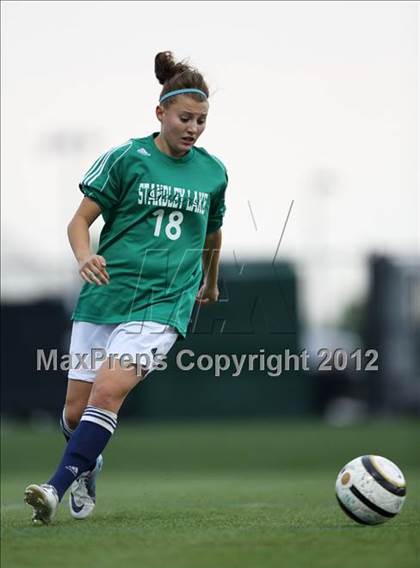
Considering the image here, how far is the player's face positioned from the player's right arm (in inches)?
21.0

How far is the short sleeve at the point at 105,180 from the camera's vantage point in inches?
239

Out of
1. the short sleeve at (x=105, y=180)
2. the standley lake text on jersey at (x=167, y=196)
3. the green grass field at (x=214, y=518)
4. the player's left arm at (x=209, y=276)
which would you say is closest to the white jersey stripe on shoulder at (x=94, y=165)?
the short sleeve at (x=105, y=180)

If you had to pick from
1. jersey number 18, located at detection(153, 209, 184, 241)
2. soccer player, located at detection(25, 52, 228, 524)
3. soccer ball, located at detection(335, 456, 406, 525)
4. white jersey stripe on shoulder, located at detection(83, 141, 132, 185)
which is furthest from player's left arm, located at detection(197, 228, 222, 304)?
soccer ball, located at detection(335, 456, 406, 525)

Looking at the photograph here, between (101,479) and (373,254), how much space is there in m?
12.3

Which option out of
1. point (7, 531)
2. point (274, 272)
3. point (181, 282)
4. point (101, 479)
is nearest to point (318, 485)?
point (101, 479)

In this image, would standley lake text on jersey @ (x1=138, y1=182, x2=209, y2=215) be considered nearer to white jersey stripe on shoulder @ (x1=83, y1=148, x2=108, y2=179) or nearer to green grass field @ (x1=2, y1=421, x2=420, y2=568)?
white jersey stripe on shoulder @ (x1=83, y1=148, x2=108, y2=179)

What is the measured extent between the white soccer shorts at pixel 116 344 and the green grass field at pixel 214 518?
0.77 metres

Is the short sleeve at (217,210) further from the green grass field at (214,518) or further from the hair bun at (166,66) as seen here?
the green grass field at (214,518)

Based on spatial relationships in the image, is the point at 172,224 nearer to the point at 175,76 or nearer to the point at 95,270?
the point at 95,270

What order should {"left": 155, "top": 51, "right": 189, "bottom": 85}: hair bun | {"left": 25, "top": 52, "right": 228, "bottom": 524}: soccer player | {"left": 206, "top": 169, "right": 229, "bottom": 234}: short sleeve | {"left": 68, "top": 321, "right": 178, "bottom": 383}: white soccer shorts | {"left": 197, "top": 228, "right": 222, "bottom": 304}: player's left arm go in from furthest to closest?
{"left": 197, "top": 228, "right": 222, "bottom": 304}: player's left arm < {"left": 206, "top": 169, "right": 229, "bottom": 234}: short sleeve < {"left": 155, "top": 51, "right": 189, "bottom": 85}: hair bun < {"left": 25, "top": 52, "right": 228, "bottom": 524}: soccer player < {"left": 68, "top": 321, "right": 178, "bottom": 383}: white soccer shorts

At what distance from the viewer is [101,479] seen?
1170 cm

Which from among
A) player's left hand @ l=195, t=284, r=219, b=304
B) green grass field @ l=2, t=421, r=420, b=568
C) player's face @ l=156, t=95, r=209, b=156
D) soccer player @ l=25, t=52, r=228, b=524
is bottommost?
green grass field @ l=2, t=421, r=420, b=568

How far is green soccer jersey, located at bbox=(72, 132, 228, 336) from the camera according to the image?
612 cm

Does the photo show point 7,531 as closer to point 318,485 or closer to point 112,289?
point 112,289
